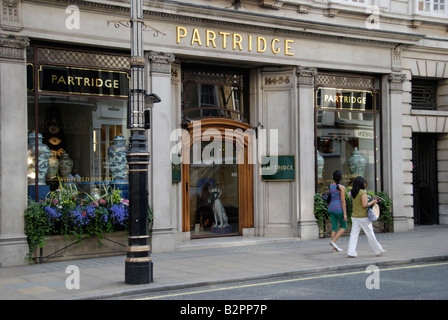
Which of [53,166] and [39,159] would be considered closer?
[39,159]

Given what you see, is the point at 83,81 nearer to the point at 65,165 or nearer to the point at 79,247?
the point at 65,165

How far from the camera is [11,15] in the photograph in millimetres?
12078

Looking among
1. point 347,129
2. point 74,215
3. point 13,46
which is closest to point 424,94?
point 347,129

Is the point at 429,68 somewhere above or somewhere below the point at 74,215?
above

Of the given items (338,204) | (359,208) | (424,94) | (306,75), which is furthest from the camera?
(424,94)

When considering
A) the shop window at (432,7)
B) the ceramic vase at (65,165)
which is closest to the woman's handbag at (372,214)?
the ceramic vase at (65,165)

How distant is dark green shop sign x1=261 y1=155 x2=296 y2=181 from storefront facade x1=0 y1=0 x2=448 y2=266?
1.1 inches

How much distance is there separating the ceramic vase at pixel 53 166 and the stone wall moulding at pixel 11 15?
286cm

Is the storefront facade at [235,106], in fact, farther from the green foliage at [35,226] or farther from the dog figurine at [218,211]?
the green foliage at [35,226]

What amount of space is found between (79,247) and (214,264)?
3279 millimetres

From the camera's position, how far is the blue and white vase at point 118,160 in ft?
45.3

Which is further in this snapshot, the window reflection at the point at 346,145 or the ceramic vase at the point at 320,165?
the window reflection at the point at 346,145


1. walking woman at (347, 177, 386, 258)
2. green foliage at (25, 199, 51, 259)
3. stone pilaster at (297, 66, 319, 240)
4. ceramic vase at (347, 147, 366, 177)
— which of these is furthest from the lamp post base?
ceramic vase at (347, 147, 366, 177)
